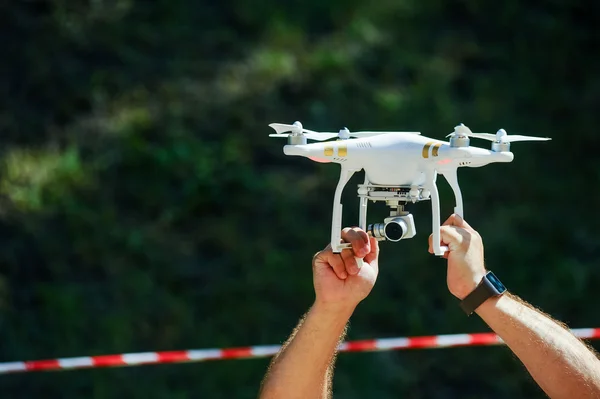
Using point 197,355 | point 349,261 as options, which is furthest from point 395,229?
point 197,355

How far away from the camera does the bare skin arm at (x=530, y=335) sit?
1.93 metres

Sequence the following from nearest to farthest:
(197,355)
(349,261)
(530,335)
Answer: (530,335) → (349,261) → (197,355)

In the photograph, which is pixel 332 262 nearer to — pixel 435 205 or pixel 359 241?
pixel 359 241

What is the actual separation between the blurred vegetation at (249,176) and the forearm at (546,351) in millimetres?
2968

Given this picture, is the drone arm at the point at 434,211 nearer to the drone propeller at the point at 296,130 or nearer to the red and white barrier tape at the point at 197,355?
the drone propeller at the point at 296,130

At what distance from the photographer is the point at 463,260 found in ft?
6.50

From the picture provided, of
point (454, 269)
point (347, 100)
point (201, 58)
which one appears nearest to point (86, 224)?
point (201, 58)

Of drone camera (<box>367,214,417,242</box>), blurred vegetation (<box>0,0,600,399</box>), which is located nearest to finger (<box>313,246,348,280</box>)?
drone camera (<box>367,214,417,242</box>)

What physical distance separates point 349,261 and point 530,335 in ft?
1.46

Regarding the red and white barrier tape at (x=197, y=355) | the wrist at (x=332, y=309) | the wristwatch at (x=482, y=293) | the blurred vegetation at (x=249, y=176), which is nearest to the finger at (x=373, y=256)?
the wrist at (x=332, y=309)

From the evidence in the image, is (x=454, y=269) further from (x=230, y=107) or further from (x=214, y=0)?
(x=214, y=0)

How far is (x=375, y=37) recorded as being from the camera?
20.0 ft

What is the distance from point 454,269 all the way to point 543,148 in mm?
3988

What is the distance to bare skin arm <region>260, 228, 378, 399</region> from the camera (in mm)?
2100
